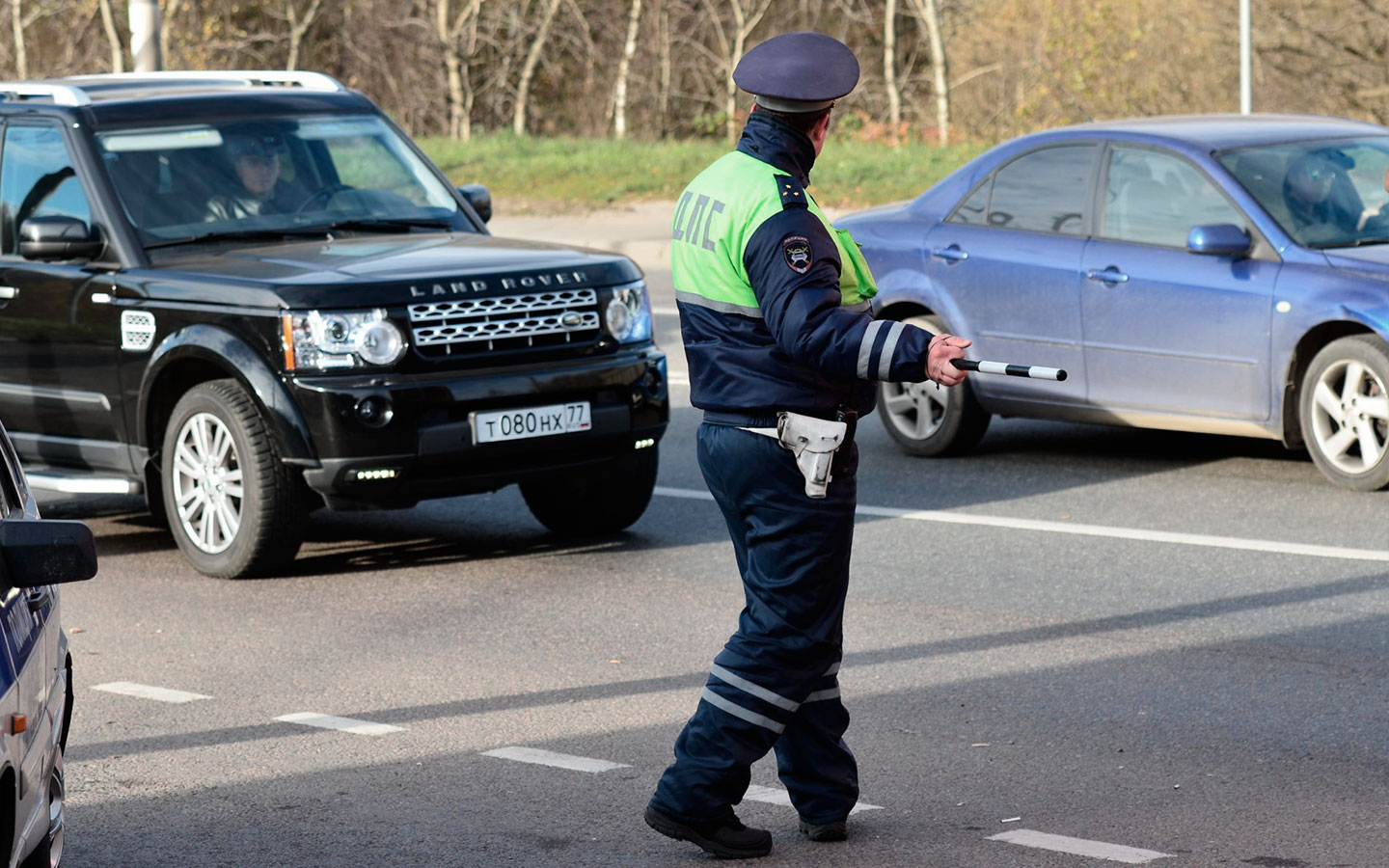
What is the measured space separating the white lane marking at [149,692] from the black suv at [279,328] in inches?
56.6

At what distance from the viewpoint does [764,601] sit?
4.76 meters

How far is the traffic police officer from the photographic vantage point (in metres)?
4.65

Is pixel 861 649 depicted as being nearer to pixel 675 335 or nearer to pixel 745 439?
pixel 745 439

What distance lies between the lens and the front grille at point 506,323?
7992 mm

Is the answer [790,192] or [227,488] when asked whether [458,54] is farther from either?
[790,192]

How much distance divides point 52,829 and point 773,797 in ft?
6.54

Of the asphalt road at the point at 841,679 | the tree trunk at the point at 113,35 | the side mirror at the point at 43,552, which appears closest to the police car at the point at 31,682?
the side mirror at the point at 43,552

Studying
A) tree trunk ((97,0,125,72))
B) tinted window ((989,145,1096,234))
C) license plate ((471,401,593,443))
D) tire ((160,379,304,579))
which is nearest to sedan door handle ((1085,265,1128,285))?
tinted window ((989,145,1096,234))

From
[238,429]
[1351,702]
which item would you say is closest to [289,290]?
[238,429]

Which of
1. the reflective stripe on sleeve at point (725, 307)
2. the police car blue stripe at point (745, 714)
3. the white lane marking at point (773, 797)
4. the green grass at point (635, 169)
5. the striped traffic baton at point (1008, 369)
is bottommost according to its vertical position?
the green grass at point (635, 169)

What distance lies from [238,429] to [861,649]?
8.84 feet

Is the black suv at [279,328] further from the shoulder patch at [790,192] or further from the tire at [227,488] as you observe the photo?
the shoulder patch at [790,192]

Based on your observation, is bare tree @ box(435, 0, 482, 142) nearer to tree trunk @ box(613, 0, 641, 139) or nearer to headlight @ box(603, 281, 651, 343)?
tree trunk @ box(613, 0, 641, 139)

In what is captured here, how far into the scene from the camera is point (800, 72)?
4.64 meters
